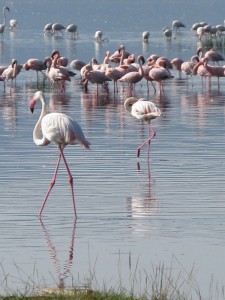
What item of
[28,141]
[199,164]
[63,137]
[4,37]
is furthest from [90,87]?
[4,37]

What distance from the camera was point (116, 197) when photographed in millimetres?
13062

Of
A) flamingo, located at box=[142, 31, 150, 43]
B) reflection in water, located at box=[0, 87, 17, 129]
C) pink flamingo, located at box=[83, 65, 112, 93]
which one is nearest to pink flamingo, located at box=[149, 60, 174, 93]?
pink flamingo, located at box=[83, 65, 112, 93]

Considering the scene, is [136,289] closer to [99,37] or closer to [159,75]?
[159,75]


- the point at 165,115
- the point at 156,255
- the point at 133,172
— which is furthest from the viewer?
the point at 165,115

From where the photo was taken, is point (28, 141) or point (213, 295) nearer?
point (213, 295)

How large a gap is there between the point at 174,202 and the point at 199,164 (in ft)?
9.51

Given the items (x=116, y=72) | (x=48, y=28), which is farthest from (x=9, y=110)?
(x=48, y=28)

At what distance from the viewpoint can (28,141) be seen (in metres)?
18.3

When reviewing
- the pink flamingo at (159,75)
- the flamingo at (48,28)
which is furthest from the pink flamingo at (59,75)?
the flamingo at (48,28)

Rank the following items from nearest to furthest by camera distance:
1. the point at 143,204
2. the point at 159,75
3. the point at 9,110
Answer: the point at 143,204, the point at 9,110, the point at 159,75

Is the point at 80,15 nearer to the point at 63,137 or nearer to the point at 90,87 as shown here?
the point at 90,87

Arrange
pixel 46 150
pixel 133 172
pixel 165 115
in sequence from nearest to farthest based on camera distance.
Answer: pixel 133 172, pixel 46 150, pixel 165 115

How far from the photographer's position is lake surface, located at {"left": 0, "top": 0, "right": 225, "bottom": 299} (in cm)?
977

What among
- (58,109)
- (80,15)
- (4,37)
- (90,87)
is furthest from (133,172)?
(80,15)
